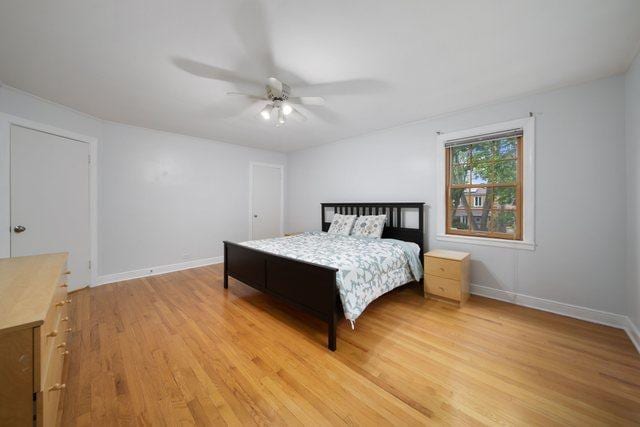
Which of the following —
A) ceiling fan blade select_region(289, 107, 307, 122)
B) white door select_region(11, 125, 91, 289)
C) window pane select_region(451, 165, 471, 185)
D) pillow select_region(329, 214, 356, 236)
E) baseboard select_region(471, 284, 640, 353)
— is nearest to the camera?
baseboard select_region(471, 284, 640, 353)

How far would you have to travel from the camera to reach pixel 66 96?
2.65m

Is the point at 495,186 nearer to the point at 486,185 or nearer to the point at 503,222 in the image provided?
the point at 486,185

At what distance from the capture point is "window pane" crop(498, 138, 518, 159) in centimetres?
280

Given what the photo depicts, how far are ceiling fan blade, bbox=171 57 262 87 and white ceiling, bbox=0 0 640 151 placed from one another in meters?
0.02

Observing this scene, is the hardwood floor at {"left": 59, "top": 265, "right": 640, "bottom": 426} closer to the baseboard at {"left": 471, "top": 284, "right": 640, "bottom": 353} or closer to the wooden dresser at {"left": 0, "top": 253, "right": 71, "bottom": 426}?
the baseboard at {"left": 471, "top": 284, "right": 640, "bottom": 353}

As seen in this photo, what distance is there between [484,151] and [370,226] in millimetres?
1768

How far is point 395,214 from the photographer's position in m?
3.70

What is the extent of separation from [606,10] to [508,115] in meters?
1.32

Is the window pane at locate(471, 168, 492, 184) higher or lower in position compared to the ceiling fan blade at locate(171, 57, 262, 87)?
lower

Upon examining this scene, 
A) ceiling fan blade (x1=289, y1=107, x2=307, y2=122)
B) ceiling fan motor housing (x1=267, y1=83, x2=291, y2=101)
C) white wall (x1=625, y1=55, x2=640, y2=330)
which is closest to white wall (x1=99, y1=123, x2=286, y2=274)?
ceiling fan blade (x1=289, y1=107, x2=307, y2=122)

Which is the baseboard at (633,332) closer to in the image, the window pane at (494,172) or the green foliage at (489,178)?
the green foliage at (489,178)

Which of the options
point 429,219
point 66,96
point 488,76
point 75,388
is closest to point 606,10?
point 488,76

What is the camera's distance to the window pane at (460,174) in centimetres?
314

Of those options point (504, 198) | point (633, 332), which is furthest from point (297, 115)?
point (633, 332)
